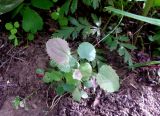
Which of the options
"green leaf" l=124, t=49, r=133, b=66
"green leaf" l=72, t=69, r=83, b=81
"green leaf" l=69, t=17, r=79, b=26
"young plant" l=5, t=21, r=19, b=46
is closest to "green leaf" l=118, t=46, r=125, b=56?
"green leaf" l=124, t=49, r=133, b=66

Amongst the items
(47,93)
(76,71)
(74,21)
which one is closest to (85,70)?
(76,71)

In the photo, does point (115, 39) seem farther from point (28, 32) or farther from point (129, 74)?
point (28, 32)

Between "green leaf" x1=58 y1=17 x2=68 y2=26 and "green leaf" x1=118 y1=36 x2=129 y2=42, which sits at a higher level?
"green leaf" x1=58 y1=17 x2=68 y2=26

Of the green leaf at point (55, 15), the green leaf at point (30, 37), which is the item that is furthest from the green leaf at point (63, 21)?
the green leaf at point (30, 37)

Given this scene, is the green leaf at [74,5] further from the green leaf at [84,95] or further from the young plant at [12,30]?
the green leaf at [84,95]

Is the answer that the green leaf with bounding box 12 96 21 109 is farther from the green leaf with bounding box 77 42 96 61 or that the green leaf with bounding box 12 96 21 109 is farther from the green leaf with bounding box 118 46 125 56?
the green leaf with bounding box 118 46 125 56

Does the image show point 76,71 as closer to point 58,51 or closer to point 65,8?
point 58,51

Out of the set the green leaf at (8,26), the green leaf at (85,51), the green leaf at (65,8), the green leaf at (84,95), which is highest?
the green leaf at (65,8)
